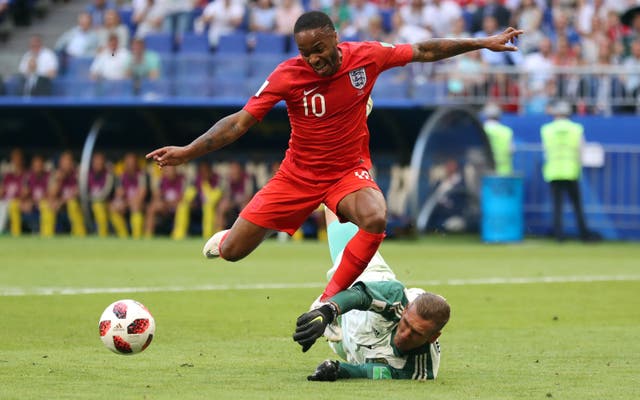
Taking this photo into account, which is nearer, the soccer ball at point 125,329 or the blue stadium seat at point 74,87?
the soccer ball at point 125,329

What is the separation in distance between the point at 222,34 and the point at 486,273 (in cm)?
1044

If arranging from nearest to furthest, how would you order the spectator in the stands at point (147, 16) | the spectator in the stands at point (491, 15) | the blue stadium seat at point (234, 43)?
1. the spectator in the stands at point (491, 15)
2. the blue stadium seat at point (234, 43)
3. the spectator in the stands at point (147, 16)

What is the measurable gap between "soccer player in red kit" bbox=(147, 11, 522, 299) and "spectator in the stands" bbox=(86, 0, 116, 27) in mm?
17822

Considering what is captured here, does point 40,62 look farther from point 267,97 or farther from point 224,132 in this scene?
point 224,132

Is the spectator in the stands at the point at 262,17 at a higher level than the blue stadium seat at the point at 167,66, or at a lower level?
higher

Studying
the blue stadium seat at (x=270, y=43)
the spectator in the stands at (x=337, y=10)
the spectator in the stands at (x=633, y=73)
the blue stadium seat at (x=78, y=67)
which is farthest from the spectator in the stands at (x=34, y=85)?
the spectator in the stands at (x=633, y=73)

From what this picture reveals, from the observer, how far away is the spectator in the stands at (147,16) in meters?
26.3

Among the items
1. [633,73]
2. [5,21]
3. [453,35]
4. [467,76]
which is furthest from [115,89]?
[633,73]

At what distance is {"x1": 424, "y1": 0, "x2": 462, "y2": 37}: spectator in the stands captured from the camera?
80.6 ft

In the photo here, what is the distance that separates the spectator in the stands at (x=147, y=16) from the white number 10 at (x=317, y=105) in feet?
55.7

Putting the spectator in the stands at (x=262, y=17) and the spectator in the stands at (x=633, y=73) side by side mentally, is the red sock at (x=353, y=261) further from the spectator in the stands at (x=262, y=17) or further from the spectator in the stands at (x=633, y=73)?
the spectator in the stands at (x=262, y=17)

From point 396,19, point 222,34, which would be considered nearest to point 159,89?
point 222,34

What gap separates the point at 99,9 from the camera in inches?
1095

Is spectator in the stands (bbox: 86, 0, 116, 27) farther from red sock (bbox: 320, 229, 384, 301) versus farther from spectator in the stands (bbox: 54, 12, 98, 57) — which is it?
red sock (bbox: 320, 229, 384, 301)
